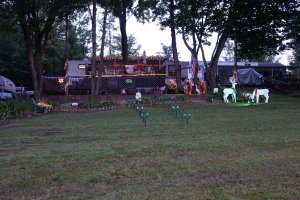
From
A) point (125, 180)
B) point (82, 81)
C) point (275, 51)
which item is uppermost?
point (275, 51)

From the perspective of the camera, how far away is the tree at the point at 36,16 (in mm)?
23094

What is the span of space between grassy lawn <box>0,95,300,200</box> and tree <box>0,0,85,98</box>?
13.2 metres

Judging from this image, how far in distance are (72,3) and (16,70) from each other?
87.2ft

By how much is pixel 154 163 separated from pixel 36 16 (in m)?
18.9

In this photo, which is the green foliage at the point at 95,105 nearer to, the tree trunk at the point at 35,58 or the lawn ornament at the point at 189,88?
the tree trunk at the point at 35,58

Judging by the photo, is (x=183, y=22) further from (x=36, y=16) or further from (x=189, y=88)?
(x=36, y=16)

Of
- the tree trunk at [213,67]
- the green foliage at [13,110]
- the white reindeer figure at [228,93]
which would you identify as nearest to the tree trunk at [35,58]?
the green foliage at [13,110]

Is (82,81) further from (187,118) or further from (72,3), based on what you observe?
(187,118)

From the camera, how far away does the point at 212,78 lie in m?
29.1

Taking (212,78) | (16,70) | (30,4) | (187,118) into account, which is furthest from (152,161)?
(16,70)

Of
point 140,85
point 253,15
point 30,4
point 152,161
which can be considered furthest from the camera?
point 253,15

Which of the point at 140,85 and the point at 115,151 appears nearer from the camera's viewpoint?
the point at 115,151

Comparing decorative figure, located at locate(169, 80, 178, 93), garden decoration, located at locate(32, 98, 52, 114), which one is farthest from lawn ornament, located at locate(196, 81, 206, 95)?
garden decoration, located at locate(32, 98, 52, 114)

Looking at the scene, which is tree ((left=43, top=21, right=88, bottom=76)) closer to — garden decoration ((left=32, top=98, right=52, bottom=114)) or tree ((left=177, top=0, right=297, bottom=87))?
tree ((left=177, top=0, right=297, bottom=87))
